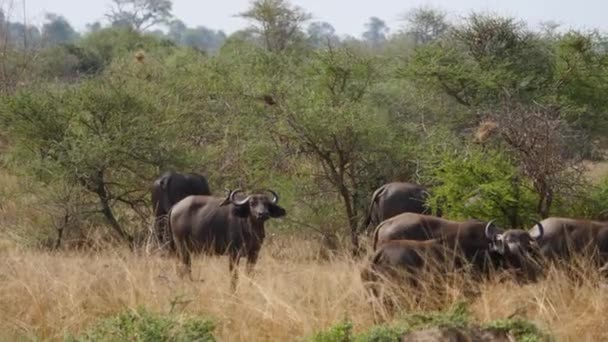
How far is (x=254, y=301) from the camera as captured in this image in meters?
7.92

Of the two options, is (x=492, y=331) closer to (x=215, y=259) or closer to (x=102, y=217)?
(x=215, y=259)

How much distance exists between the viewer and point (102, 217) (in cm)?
1452

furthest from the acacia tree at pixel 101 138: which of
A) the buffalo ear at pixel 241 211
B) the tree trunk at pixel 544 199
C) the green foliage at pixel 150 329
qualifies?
the green foliage at pixel 150 329

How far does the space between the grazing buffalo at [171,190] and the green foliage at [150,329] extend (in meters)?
5.79

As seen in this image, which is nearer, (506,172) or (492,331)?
(492,331)

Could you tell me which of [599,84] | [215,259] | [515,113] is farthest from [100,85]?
[599,84]

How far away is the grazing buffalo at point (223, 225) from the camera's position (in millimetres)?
10602

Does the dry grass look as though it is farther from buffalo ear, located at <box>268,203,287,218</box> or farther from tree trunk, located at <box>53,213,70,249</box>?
tree trunk, located at <box>53,213,70,249</box>

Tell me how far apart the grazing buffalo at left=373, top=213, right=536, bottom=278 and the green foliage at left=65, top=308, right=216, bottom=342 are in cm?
232

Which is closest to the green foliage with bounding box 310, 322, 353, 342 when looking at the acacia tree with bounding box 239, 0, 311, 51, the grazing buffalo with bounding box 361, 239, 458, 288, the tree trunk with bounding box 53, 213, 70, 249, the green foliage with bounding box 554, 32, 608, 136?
the grazing buffalo with bounding box 361, 239, 458, 288

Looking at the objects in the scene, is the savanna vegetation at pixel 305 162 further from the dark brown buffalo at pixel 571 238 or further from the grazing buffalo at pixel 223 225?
the dark brown buffalo at pixel 571 238

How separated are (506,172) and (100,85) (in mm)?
6357

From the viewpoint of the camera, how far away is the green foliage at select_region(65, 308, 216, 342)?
6.75 meters

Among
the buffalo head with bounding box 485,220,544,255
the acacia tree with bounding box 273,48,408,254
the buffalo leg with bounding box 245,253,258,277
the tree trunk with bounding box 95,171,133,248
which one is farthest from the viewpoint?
the tree trunk with bounding box 95,171,133,248
